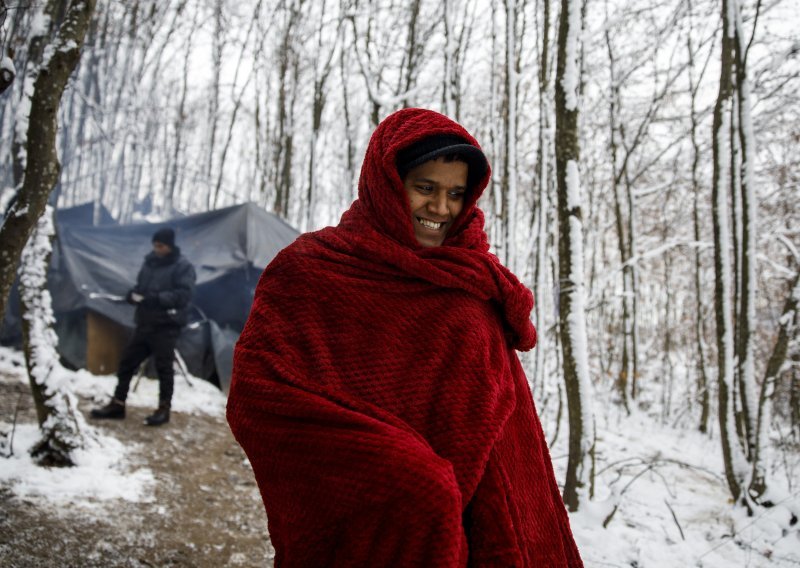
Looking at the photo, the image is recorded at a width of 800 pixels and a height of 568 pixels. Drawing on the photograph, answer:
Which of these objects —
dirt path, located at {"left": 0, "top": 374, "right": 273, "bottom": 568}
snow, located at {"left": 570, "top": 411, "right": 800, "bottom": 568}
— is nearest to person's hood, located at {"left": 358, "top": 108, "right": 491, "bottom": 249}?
dirt path, located at {"left": 0, "top": 374, "right": 273, "bottom": 568}

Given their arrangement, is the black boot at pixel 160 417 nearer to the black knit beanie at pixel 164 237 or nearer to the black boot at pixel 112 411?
the black boot at pixel 112 411

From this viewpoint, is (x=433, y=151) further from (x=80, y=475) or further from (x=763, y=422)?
(x=763, y=422)

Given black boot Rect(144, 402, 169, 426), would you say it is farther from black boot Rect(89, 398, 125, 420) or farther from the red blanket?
the red blanket

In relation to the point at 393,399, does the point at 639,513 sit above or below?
below

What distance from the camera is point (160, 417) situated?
5.30 meters

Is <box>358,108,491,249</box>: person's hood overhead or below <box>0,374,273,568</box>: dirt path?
overhead

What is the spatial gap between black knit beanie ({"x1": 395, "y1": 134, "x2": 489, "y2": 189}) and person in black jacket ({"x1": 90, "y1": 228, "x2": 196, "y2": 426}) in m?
4.65

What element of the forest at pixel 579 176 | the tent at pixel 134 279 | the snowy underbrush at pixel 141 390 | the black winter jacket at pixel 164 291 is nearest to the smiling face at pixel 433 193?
the forest at pixel 579 176

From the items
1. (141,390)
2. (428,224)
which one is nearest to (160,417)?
(141,390)

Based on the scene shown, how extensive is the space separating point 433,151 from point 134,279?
761 centimetres

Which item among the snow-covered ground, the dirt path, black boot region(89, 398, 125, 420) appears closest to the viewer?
the dirt path

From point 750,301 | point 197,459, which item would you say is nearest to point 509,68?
point 750,301

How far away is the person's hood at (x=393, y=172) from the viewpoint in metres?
1.31

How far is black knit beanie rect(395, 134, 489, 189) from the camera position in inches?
51.6
